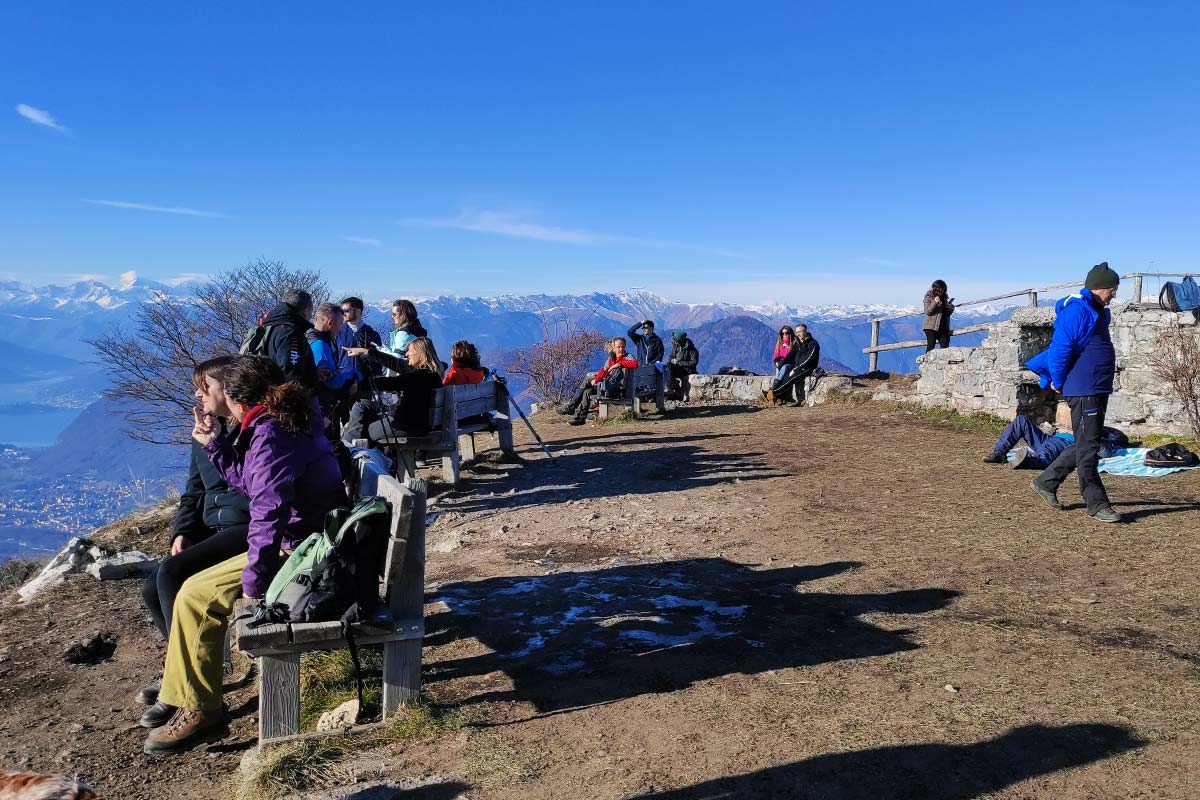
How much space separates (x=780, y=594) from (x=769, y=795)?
215cm

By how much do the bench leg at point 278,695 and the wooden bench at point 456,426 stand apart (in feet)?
12.9

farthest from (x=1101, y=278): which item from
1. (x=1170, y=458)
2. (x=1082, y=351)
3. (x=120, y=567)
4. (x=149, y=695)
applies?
(x=120, y=567)

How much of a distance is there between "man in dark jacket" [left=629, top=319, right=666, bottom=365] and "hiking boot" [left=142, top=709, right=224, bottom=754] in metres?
12.1

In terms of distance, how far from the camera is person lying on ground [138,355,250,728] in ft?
12.0

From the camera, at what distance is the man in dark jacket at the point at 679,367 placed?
15.8 metres

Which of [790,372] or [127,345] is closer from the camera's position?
[790,372]

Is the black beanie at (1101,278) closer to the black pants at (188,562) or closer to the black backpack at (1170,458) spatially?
Result: the black backpack at (1170,458)

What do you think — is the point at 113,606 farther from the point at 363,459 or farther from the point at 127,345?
the point at 127,345

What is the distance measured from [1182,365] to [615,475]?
6.68m

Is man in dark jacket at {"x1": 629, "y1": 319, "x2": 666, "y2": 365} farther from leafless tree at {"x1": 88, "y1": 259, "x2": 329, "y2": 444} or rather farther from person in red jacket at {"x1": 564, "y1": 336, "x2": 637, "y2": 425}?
leafless tree at {"x1": 88, "y1": 259, "x2": 329, "y2": 444}

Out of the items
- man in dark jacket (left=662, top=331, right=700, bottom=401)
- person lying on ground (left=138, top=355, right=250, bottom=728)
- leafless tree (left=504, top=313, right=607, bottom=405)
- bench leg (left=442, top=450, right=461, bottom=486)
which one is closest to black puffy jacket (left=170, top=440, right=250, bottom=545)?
person lying on ground (left=138, top=355, right=250, bottom=728)

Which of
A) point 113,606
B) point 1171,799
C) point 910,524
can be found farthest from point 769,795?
point 113,606

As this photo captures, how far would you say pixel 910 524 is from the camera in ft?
20.6

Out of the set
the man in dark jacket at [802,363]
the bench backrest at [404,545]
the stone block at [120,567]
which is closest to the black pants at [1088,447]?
the bench backrest at [404,545]
